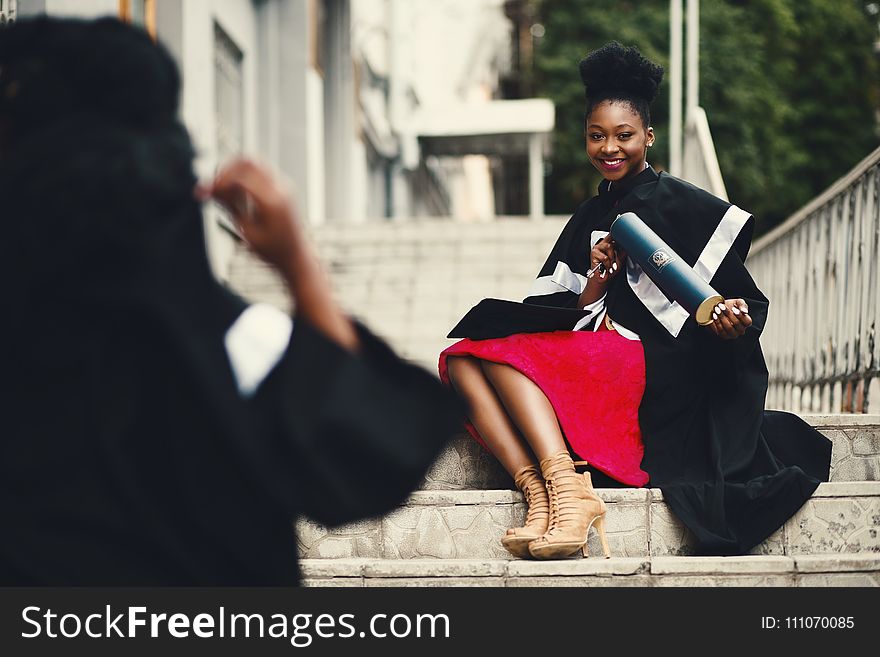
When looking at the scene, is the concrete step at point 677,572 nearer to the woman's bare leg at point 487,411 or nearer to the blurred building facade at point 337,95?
the woman's bare leg at point 487,411

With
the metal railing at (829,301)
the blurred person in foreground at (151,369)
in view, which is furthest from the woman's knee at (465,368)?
the blurred person in foreground at (151,369)

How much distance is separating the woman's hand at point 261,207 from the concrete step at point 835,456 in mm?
2868

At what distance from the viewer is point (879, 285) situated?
17.3ft

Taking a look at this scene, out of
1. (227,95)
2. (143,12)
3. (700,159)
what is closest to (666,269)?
(143,12)

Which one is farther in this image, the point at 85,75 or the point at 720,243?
the point at 720,243

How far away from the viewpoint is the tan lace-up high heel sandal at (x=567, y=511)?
3670 millimetres

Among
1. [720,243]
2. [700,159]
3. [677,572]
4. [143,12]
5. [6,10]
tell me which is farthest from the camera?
[700,159]

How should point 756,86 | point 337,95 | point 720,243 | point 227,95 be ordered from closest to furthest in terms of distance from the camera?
1. point 720,243
2. point 227,95
3. point 337,95
4. point 756,86

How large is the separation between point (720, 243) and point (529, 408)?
32.8 inches

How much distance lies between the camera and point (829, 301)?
610cm

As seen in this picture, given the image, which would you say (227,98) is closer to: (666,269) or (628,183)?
(628,183)

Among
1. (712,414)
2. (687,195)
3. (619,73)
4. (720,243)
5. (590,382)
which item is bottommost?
(712,414)

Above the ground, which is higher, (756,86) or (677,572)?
(756,86)

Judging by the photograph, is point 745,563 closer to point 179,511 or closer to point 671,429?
point 671,429
